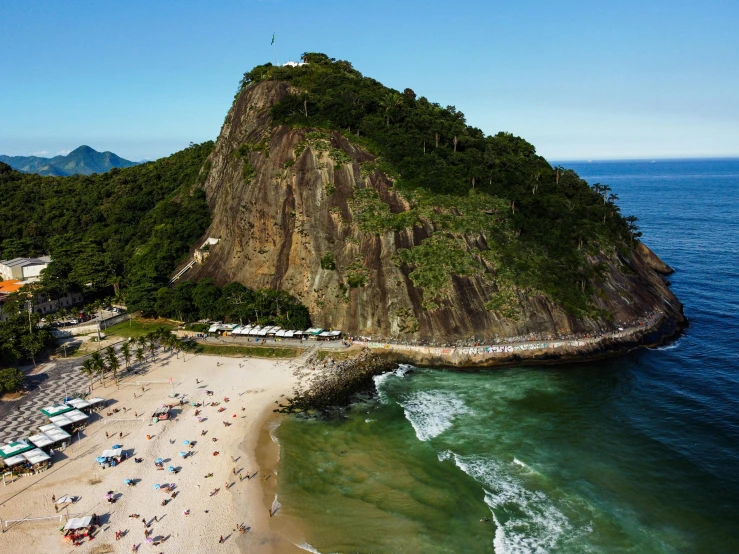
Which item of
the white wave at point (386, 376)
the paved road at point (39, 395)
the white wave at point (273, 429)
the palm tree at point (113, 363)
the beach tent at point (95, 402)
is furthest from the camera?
the palm tree at point (113, 363)

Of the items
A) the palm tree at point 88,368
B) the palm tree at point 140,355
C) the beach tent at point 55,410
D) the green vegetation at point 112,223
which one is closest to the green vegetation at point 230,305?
the green vegetation at point 112,223

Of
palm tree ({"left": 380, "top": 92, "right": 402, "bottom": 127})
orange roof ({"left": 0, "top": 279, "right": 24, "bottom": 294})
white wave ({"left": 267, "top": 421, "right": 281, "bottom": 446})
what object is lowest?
white wave ({"left": 267, "top": 421, "right": 281, "bottom": 446})

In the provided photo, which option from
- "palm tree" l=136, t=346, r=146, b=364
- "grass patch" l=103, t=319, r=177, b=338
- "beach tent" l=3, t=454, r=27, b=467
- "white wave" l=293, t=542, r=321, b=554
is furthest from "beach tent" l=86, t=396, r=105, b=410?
"white wave" l=293, t=542, r=321, b=554

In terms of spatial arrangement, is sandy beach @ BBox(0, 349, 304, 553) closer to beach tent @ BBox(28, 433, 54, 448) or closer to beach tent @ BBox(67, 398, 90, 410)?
beach tent @ BBox(28, 433, 54, 448)

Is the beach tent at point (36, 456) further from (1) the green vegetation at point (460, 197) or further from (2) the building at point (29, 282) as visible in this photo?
(1) the green vegetation at point (460, 197)

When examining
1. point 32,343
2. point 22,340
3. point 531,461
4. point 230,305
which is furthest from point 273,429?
point 22,340

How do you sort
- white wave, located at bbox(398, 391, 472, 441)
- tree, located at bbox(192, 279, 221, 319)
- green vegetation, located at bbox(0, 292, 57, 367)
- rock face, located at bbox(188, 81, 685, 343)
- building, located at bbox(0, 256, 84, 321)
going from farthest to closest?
building, located at bbox(0, 256, 84, 321)
tree, located at bbox(192, 279, 221, 319)
rock face, located at bbox(188, 81, 685, 343)
green vegetation, located at bbox(0, 292, 57, 367)
white wave, located at bbox(398, 391, 472, 441)
